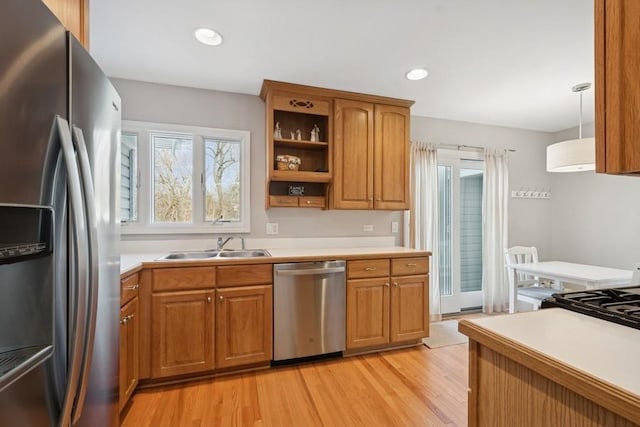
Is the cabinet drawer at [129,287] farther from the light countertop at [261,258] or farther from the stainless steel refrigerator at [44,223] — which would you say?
the stainless steel refrigerator at [44,223]

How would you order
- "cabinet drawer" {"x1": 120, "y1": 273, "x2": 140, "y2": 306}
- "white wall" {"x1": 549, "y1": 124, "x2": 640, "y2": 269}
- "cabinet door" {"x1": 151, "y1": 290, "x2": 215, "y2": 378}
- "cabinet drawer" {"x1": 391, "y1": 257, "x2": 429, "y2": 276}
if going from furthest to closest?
"white wall" {"x1": 549, "y1": 124, "x2": 640, "y2": 269} < "cabinet drawer" {"x1": 391, "y1": 257, "x2": 429, "y2": 276} < "cabinet door" {"x1": 151, "y1": 290, "x2": 215, "y2": 378} < "cabinet drawer" {"x1": 120, "y1": 273, "x2": 140, "y2": 306}

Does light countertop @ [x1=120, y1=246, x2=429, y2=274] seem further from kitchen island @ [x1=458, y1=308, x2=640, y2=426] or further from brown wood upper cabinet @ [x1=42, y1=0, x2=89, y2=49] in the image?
kitchen island @ [x1=458, y1=308, x2=640, y2=426]

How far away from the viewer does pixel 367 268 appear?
252cm

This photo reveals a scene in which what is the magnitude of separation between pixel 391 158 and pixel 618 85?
7.61 feet

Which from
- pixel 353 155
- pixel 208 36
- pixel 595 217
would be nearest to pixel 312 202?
pixel 353 155

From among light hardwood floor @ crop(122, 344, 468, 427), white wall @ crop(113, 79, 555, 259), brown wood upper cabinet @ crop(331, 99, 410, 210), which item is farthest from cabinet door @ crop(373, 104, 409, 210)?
light hardwood floor @ crop(122, 344, 468, 427)

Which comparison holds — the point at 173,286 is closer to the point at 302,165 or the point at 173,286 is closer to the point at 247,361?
the point at 247,361

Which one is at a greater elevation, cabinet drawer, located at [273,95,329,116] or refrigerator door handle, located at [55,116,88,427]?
cabinet drawer, located at [273,95,329,116]

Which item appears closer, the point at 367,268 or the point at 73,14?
the point at 73,14

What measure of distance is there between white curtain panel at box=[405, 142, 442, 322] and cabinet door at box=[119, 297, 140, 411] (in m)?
2.66

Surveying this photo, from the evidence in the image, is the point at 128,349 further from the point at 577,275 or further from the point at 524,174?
the point at 524,174

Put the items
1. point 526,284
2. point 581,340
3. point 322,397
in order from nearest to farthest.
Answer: point 581,340 → point 322,397 → point 526,284

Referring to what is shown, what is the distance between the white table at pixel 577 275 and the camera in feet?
7.95

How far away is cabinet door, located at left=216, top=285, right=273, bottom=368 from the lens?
2.14m
